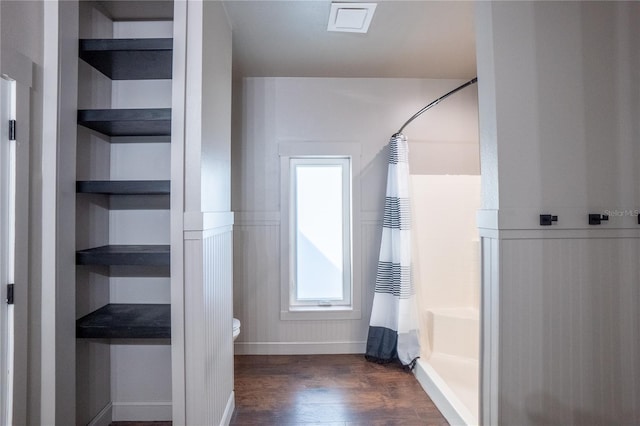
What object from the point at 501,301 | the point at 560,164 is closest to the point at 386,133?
the point at 560,164

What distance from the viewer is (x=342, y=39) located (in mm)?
2281

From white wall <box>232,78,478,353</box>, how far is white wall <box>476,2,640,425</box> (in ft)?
4.92

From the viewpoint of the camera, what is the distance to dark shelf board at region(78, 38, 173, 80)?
1613mm

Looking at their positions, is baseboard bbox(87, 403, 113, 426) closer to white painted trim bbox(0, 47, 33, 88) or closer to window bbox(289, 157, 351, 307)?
window bbox(289, 157, 351, 307)

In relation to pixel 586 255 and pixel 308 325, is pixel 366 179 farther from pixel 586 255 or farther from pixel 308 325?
pixel 586 255

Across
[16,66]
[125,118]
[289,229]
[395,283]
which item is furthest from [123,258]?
[395,283]

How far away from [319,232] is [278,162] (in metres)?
0.71

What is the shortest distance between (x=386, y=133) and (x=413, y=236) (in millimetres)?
930

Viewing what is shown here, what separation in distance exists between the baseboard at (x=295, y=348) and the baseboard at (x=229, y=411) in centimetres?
75

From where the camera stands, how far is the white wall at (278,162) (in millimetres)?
2896

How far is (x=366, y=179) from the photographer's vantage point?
295cm

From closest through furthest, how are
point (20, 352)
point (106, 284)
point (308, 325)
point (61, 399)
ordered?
1. point (20, 352)
2. point (61, 399)
3. point (106, 284)
4. point (308, 325)

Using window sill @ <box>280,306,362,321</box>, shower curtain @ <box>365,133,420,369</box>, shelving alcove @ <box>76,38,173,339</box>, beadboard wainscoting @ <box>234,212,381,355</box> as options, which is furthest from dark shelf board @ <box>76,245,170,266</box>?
shower curtain @ <box>365,133,420,369</box>

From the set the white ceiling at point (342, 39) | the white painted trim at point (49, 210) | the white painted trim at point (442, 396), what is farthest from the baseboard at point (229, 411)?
the white ceiling at point (342, 39)
